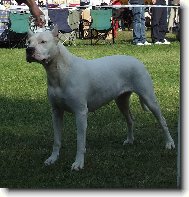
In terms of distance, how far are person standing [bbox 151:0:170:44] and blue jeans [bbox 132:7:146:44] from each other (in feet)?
1.17

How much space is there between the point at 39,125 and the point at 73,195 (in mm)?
3650

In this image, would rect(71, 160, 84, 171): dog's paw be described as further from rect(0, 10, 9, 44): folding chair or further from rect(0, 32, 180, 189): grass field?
rect(0, 10, 9, 44): folding chair

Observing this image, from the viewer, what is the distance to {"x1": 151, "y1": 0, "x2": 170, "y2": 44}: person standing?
18.1m

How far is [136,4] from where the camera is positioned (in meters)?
18.1

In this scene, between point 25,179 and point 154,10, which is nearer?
point 25,179

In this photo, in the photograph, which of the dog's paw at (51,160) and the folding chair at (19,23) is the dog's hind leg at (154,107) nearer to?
the dog's paw at (51,160)

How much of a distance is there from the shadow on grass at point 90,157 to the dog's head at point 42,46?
0.96 m

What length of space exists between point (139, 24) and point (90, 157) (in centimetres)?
1244

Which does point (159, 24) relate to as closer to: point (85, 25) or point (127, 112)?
point (85, 25)

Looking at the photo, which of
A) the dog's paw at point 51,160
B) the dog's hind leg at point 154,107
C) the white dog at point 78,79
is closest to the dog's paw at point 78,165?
the white dog at point 78,79

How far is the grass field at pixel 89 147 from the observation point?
513 centimetres

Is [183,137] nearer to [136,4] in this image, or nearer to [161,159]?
[161,159]

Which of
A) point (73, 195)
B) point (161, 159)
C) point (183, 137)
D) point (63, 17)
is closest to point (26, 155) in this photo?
point (161, 159)

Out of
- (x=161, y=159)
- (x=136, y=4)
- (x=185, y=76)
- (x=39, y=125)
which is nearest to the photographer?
(x=185, y=76)
